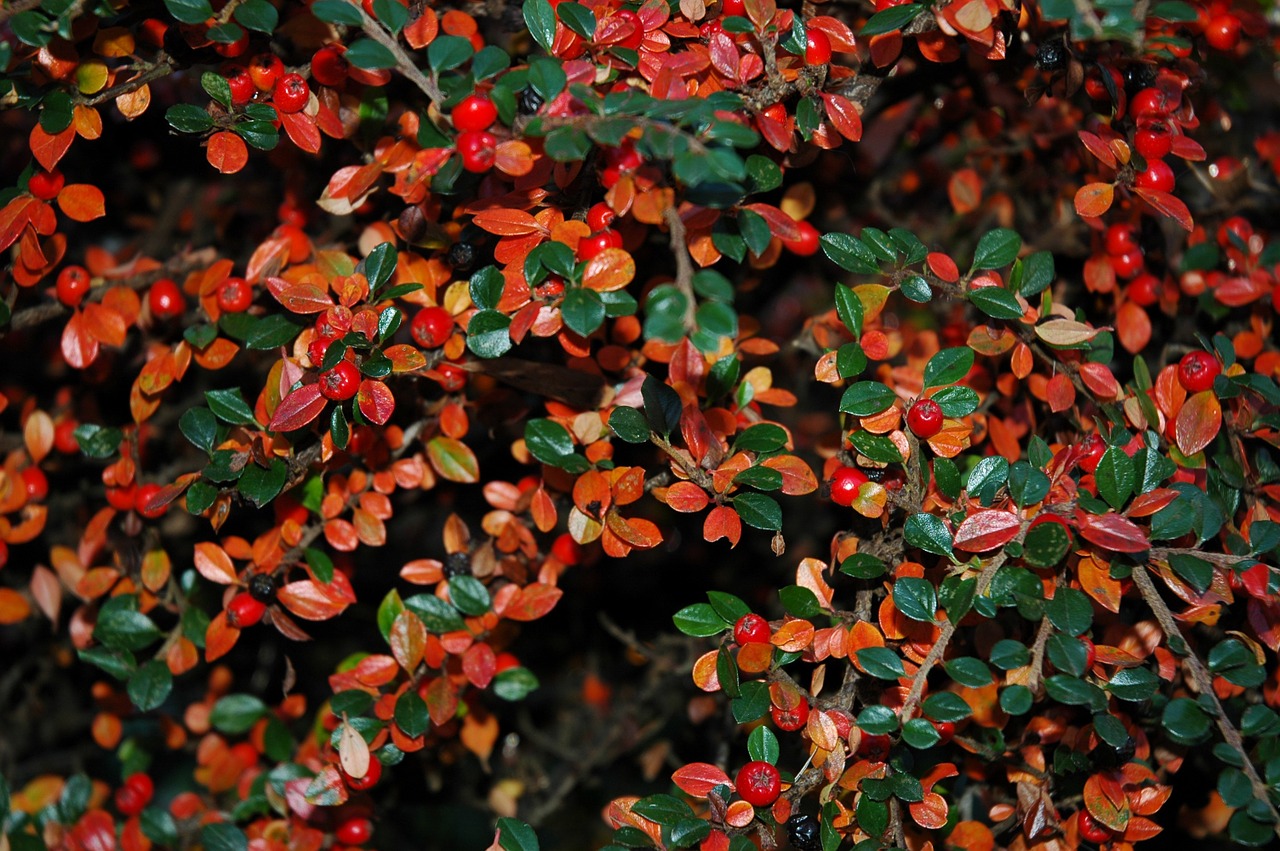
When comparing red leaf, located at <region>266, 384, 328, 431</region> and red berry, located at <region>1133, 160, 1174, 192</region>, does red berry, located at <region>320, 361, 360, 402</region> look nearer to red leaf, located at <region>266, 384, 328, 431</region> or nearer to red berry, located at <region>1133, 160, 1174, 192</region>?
red leaf, located at <region>266, 384, 328, 431</region>

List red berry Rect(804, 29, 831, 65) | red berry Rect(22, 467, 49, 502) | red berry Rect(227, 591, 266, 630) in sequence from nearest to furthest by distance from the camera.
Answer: red berry Rect(804, 29, 831, 65) → red berry Rect(227, 591, 266, 630) → red berry Rect(22, 467, 49, 502)

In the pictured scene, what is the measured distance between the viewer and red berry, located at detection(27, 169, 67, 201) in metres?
0.96

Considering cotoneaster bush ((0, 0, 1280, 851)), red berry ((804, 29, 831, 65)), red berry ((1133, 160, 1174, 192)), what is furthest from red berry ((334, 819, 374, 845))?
red berry ((1133, 160, 1174, 192))

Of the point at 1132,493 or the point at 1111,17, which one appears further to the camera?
the point at 1132,493

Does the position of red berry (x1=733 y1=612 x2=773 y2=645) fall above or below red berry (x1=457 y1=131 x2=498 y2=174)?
below

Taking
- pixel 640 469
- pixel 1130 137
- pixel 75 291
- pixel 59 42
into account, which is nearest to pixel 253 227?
pixel 75 291

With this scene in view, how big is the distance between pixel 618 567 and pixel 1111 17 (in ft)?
3.78

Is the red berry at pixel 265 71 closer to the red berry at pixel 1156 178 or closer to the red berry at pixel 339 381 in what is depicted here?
the red berry at pixel 339 381

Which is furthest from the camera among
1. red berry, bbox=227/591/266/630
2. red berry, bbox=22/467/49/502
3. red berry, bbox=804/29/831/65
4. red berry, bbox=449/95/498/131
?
red berry, bbox=22/467/49/502

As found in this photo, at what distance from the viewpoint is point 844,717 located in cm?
85

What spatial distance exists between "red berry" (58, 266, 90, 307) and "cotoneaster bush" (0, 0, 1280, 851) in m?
0.01

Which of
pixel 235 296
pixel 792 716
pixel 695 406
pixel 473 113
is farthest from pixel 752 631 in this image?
pixel 235 296

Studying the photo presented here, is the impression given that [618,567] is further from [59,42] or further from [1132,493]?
[59,42]

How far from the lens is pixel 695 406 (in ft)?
2.85
